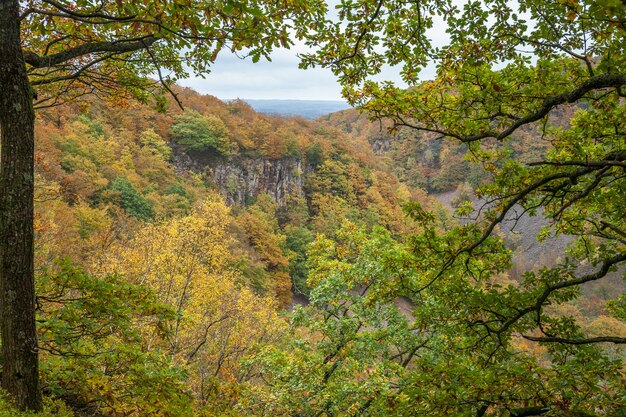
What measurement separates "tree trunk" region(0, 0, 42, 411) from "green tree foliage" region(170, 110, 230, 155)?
3935 cm

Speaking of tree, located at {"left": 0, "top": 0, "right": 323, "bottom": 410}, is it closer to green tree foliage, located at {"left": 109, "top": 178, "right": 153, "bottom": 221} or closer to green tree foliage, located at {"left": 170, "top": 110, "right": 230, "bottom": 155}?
green tree foliage, located at {"left": 109, "top": 178, "right": 153, "bottom": 221}

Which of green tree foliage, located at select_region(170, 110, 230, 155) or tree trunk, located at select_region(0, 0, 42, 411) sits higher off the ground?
green tree foliage, located at select_region(170, 110, 230, 155)

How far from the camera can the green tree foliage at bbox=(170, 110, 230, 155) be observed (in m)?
40.8

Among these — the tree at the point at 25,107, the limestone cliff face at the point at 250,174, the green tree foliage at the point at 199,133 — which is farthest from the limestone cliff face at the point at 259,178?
the tree at the point at 25,107

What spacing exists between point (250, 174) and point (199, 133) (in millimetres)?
7576

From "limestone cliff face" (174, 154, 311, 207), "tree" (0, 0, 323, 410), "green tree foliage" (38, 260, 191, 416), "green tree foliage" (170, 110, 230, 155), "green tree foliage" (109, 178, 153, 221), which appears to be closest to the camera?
"tree" (0, 0, 323, 410)

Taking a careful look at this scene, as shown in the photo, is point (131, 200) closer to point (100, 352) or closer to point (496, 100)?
point (100, 352)

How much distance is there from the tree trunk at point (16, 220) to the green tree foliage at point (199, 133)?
129 ft

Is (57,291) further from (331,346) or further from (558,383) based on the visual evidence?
(331,346)

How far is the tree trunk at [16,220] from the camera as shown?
9.49 ft

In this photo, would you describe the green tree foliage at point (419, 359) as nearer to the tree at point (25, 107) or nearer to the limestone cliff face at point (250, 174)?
the tree at point (25, 107)

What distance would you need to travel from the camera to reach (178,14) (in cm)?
314

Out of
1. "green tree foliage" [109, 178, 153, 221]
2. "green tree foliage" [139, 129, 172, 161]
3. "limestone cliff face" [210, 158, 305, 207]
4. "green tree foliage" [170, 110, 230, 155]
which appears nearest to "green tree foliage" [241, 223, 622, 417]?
"green tree foliage" [109, 178, 153, 221]

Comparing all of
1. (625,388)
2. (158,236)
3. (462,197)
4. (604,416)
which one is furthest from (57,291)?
(462,197)
